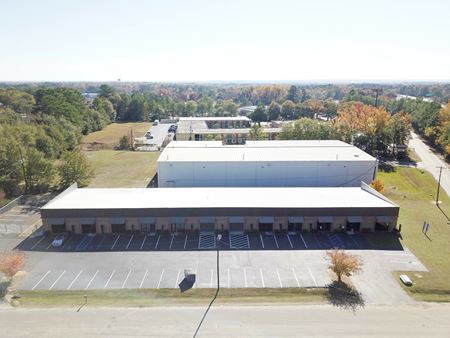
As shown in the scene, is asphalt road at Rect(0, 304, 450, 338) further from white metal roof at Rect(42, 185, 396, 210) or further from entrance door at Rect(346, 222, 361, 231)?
white metal roof at Rect(42, 185, 396, 210)

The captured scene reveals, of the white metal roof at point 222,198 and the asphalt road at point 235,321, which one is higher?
the white metal roof at point 222,198

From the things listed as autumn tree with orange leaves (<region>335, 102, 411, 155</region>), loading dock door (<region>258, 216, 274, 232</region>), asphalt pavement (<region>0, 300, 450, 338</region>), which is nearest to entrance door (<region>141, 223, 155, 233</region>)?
loading dock door (<region>258, 216, 274, 232</region>)

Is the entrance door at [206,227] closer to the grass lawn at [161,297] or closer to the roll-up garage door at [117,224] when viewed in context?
the roll-up garage door at [117,224]

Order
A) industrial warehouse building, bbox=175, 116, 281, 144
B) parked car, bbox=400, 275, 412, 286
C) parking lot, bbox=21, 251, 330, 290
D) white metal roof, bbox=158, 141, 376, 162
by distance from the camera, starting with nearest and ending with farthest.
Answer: parked car, bbox=400, 275, 412, 286 → parking lot, bbox=21, 251, 330, 290 → white metal roof, bbox=158, 141, 376, 162 → industrial warehouse building, bbox=175, 116, 281, 144

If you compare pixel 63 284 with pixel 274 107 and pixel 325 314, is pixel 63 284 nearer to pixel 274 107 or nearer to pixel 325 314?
pixel 325 314

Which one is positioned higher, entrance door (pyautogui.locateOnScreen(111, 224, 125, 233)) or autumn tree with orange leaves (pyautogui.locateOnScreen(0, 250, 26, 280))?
autumn tree with orange leaves (pyautogui.locateOnScreen(0, 250, 26, 280))

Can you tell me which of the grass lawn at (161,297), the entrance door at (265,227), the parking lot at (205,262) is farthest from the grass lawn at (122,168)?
the grass lawn at (161,297)

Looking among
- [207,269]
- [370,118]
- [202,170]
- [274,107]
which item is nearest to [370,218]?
[207,269]

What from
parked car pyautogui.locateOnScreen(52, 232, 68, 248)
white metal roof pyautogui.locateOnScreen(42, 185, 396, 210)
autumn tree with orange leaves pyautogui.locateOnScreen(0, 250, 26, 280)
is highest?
white metal roof pyautogui.locateOnScreen(42, 185, 396, 210)
